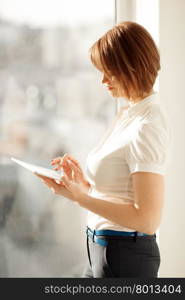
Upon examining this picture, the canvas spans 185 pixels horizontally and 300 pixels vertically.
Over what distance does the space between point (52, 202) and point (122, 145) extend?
2.13 feet

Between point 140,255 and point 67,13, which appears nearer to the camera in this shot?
point 140,255

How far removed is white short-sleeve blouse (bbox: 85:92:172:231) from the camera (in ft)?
3.93

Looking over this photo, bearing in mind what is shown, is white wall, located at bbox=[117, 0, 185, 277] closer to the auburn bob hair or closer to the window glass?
the window glass

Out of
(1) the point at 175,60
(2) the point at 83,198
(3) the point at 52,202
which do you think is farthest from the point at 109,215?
(1) the point at 175,60

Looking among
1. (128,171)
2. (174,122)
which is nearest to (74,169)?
(128,171)

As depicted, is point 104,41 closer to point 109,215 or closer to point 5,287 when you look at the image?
point 109,215

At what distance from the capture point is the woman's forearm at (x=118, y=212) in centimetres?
120

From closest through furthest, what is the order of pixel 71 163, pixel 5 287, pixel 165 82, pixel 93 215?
pixel 93 215, pixel 71 163, pixel 5 287, pixel 165 82

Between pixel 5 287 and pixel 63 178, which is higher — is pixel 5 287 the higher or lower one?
the lower one

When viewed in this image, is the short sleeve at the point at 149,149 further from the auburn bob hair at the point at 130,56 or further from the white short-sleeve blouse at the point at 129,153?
the auburn bob hair at the point at 130,56

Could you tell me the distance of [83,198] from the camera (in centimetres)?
123

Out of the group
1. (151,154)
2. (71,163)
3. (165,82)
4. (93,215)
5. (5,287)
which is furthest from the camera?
(165,82)

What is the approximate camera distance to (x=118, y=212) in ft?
4.00

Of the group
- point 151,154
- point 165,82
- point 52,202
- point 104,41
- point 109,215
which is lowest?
point 52,202
